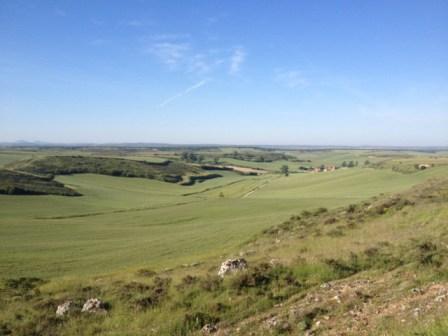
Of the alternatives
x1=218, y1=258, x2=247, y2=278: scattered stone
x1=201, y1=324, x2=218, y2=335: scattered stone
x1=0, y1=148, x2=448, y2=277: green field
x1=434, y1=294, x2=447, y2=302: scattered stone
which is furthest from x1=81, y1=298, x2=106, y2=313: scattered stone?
x1=0, y1=148, x2=448, y2=277: green field

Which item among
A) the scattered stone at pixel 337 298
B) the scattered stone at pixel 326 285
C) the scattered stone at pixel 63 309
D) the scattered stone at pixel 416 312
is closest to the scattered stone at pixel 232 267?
the scattered stone at pixel 326 285

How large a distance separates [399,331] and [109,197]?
3412 inches

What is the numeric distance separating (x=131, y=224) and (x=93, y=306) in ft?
136

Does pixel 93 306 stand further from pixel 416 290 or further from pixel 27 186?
pixel 27 186

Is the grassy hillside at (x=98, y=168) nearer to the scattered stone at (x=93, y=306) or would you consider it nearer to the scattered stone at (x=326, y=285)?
the scattered stone at (x=93, y=306)

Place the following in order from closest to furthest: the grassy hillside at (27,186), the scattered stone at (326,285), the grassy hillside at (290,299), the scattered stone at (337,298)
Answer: the grassy hillside at (290,299), the scattered stone at (337,298), the scattered stone at (326,285), the grassy hillside at (27,186)

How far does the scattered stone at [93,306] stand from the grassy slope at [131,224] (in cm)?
1178

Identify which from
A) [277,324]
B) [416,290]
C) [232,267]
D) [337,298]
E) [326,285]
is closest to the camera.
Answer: [277,324]

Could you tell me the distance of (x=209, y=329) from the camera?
10828 millimetres

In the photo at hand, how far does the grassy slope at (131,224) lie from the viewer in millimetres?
31297

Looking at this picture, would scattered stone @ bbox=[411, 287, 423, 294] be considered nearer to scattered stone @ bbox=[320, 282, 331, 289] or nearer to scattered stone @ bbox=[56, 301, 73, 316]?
scattered stone @ bbox=[320, 282, 331, 289]

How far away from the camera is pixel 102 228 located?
163 feet

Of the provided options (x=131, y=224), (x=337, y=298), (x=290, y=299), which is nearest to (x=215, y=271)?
(x=290, y=299)

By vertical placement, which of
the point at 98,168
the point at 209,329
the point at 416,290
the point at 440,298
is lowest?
the point at 98,168
